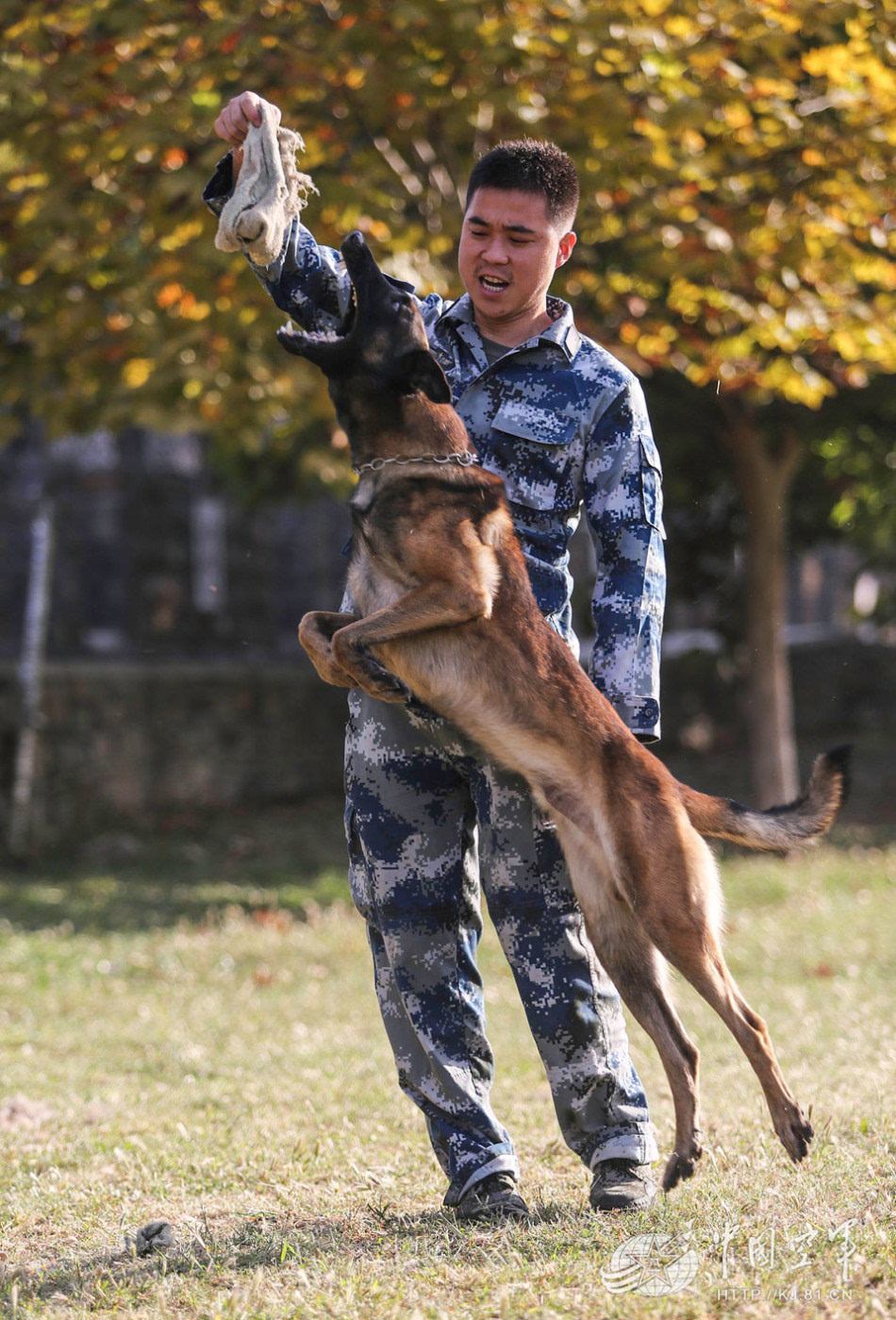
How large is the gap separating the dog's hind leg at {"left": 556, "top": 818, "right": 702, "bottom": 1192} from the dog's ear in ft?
3.28

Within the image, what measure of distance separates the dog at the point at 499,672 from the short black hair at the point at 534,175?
1.15ft

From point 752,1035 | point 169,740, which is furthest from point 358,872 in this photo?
point 169,740

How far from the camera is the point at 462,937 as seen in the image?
10.5 ft

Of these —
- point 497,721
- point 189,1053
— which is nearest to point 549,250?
point 497,721

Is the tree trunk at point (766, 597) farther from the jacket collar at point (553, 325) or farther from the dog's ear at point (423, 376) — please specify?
the dog's ear at point (423, 376)

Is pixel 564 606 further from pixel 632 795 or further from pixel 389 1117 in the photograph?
pixel 389 1117

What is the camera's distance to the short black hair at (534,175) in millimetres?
3029

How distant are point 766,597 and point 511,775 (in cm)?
774

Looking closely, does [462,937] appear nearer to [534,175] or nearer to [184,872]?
[534,175]

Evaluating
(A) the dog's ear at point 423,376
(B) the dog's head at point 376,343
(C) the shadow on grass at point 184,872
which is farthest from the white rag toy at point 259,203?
(C) the shadow on grass at point 184,872

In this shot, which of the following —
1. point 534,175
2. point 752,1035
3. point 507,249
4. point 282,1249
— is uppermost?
point 534,175

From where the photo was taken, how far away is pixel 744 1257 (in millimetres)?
2641

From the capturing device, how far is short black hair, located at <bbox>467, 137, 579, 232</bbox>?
3029 mm

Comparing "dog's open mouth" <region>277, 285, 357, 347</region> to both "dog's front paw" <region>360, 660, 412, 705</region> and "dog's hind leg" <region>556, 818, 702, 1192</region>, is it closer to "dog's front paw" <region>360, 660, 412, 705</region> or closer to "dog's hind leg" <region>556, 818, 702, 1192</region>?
"dog's front paw" <region>360, 660, 412, 705</region>
